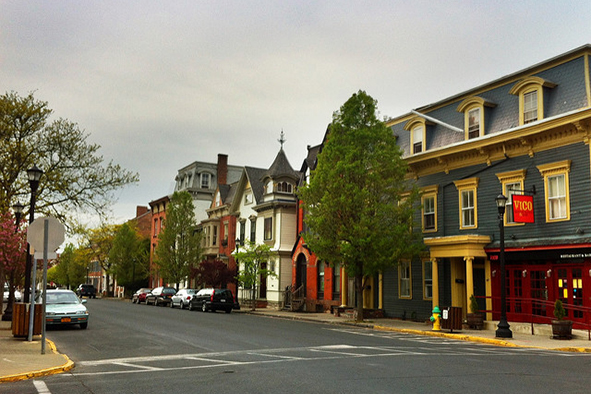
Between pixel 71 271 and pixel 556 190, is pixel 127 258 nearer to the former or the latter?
pixel 71 271

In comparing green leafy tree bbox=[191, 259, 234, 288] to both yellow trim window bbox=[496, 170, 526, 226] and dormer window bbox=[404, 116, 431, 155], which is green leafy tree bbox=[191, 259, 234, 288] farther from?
yellow trim window bbox=[496, 170, 526, 226]

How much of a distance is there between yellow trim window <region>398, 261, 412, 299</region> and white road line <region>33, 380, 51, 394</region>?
73.7ft

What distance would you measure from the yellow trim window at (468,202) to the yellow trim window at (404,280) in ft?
15.0

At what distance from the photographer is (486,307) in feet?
84.3

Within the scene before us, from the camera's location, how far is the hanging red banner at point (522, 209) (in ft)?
76.3

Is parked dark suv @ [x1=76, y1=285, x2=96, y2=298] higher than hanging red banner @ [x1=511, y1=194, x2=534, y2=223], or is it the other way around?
hanging red banner @ [x1=511, y1=194, x2=534, y2=223]

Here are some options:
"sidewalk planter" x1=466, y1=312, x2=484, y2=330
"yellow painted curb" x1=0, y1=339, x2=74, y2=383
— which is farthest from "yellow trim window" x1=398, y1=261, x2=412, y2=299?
"yellow painted curb" x1=0, y1=339, x2=74, y2=383

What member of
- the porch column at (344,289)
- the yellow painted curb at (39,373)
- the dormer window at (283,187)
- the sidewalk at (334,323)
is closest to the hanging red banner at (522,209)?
the sidewalk at (334,323)

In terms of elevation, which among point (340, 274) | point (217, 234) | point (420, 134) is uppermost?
point (420, 134)

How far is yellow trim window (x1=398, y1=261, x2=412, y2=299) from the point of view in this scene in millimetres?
30594

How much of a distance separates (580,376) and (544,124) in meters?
13.8

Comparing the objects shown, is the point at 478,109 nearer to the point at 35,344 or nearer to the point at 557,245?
the point at 557,245

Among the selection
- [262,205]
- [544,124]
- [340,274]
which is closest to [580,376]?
[544,124]

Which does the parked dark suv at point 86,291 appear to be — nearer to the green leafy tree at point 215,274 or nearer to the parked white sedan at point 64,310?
the green leafy tree at point 215,274
